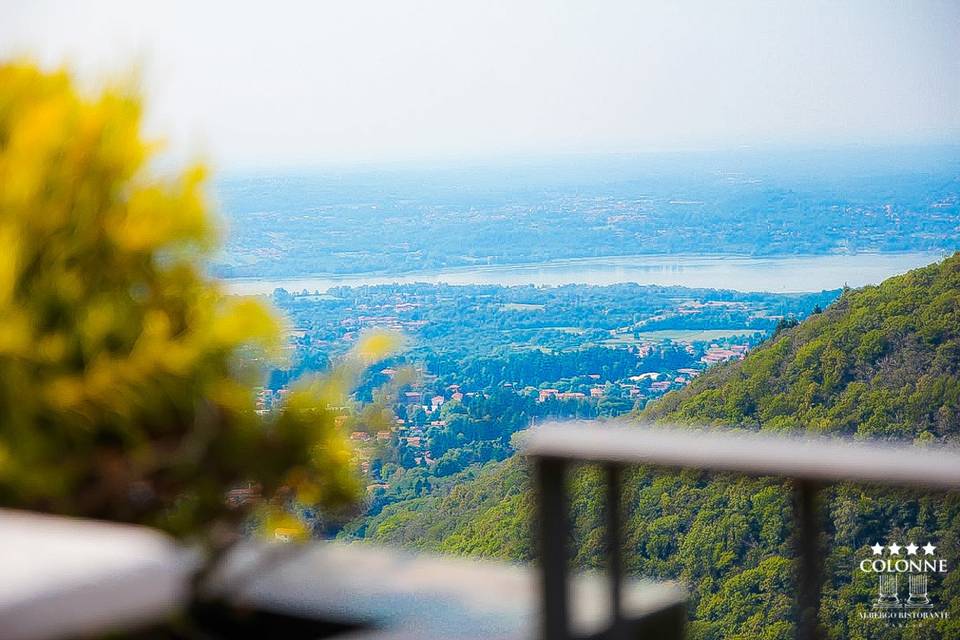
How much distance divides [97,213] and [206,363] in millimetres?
221

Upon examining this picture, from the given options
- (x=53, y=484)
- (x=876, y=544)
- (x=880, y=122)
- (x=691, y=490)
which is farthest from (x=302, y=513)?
(x=880, y=122)

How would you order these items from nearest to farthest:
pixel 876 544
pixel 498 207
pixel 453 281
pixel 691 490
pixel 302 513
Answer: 1. pixel 302 513
2. pixel 876 544
3. pixel 691 490
4. pixel 453 281
5. pixel 498 207

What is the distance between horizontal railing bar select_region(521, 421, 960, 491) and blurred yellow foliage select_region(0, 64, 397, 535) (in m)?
0.36

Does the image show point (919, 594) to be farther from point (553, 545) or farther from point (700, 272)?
point (553, 545)

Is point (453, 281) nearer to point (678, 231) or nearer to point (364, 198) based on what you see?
point (364, 198)

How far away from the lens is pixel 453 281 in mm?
31828

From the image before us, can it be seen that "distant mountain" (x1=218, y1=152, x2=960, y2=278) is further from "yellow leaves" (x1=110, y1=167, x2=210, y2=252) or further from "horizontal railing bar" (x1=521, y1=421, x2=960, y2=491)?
"horizontal railing bar" (x1=521, y1=421, x2=960, y2=491)

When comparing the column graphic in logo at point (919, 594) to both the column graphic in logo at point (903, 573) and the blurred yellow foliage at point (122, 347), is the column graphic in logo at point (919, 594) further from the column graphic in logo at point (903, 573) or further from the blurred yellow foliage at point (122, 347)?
the blurred yellow foliage at point (122, 347)

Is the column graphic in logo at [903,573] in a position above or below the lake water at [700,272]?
below

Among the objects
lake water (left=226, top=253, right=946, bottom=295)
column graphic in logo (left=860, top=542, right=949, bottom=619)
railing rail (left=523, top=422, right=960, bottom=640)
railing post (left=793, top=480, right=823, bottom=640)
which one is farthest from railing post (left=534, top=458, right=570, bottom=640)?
lake water (left=226, top=253, right=946, bottom=295)

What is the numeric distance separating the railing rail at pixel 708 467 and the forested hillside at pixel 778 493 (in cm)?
1509

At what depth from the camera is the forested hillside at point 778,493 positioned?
61.7 ft

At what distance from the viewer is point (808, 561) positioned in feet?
3.99

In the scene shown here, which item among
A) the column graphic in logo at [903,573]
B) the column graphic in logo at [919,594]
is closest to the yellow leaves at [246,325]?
the column graphic in logo at [903,573]
